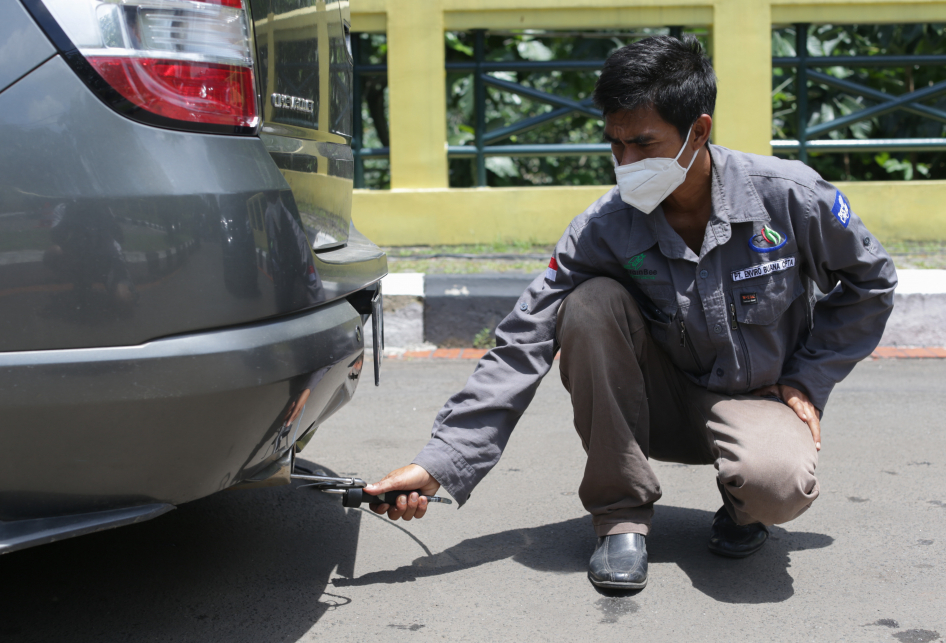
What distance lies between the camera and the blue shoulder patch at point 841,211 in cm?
204

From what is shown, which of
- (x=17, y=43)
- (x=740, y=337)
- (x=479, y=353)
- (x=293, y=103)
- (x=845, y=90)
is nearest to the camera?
(x=17, y=43)

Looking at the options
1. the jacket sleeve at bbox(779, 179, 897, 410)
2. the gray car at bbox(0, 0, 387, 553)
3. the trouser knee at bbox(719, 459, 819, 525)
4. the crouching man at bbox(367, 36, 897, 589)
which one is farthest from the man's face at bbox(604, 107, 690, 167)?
the gray car at bbox(0, 0, 387, 553)

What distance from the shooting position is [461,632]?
1822mm

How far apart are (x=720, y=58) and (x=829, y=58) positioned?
0.84 m

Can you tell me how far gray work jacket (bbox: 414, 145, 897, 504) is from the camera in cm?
204

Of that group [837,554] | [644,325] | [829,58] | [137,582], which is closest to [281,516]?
[137,582]

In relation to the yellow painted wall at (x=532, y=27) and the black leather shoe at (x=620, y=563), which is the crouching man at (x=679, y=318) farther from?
the yellow painted wall at (x=532, y=27)

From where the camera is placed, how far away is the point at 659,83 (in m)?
1.98

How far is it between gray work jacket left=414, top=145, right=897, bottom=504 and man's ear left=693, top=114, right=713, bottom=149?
0.07 metres

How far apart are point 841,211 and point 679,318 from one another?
0.44 m

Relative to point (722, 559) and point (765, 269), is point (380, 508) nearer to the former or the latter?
point (722, 559)

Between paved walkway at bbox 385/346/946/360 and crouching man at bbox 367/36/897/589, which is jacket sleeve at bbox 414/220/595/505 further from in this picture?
paved walkway at bbox 385/346/946/360

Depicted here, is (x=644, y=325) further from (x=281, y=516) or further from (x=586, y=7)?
(x=586, y=7)

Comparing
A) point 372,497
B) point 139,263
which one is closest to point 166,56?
point 139,263
